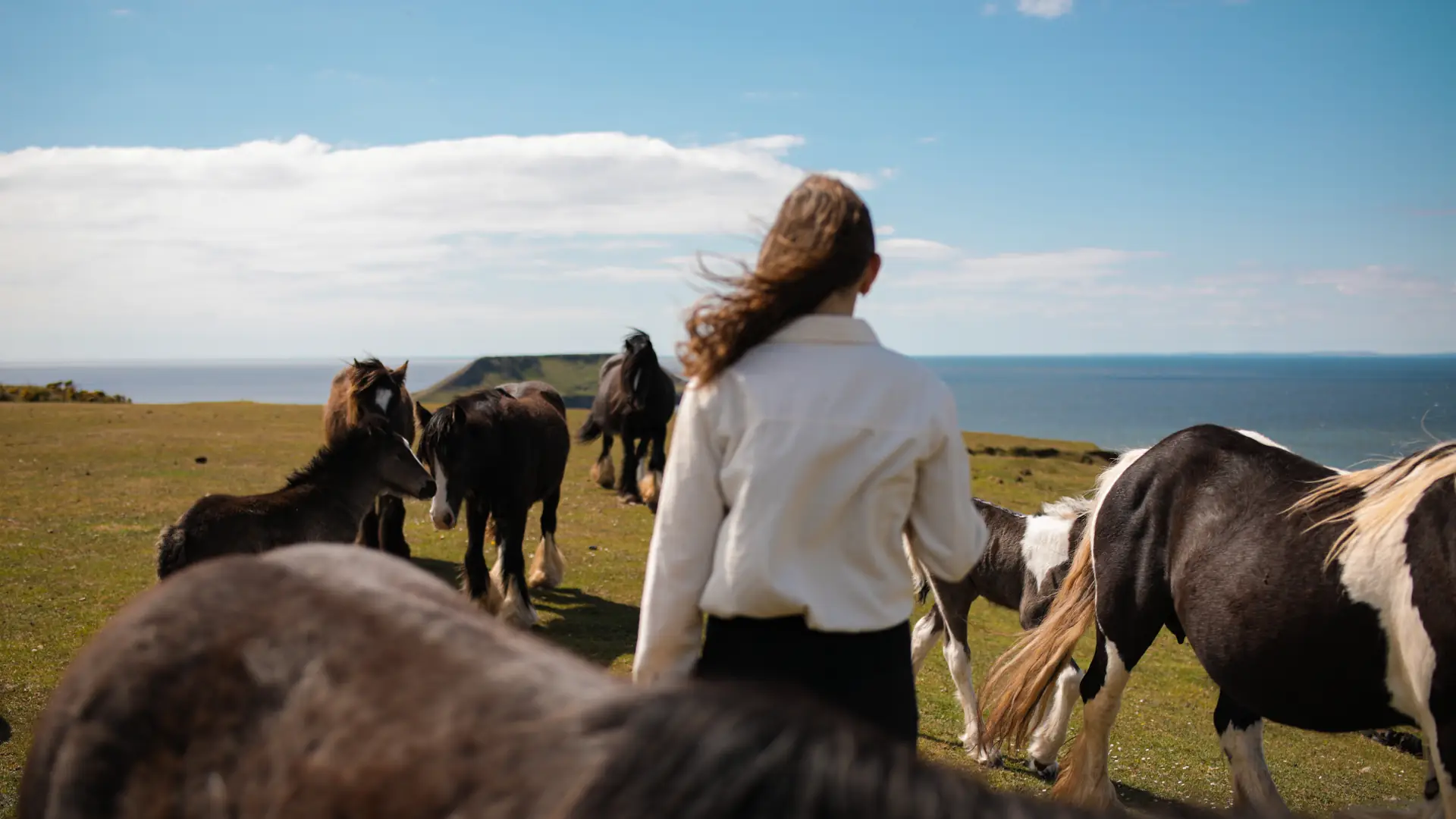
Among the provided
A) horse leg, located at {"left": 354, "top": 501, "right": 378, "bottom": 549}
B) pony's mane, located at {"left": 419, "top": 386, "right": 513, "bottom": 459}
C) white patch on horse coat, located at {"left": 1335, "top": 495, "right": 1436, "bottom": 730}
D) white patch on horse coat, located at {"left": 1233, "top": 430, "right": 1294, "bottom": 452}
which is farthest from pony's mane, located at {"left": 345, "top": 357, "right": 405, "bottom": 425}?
white patch on horse coat, located at {"left": 1335, "top": 495, "right": 1436, "bottom": 730}

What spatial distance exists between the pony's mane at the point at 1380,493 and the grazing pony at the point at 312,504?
19.9ft

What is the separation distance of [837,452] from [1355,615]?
3.21 metres

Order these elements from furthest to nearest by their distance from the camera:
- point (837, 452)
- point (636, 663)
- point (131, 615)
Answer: point (636, 663), point (837, 452), point (131, 615)

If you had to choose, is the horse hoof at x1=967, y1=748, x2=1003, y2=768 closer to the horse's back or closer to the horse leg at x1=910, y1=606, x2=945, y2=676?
the horse leg at x1=910, y1=606, x2=945, y2=676

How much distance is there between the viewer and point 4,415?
20875mm

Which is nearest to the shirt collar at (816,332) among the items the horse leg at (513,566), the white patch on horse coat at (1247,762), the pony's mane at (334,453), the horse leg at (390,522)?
the white patch on horse coat at (1247,762)

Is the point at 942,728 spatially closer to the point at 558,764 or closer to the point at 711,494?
the point at 711,494

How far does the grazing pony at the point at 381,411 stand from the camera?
8.83 metres

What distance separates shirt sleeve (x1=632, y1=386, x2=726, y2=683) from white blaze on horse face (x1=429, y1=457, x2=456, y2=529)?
19.5ft

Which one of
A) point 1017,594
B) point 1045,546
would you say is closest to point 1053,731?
point 1017,594

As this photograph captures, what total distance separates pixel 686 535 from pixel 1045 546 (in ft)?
17.2

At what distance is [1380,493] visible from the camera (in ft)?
14.0

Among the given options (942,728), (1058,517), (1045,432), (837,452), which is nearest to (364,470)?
(942,728)

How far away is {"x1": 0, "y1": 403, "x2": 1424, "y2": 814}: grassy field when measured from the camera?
637cm
